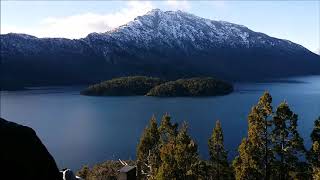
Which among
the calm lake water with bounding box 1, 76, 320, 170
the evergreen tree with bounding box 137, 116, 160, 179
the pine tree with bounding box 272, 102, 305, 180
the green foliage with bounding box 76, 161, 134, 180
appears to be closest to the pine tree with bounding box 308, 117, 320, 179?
the pine tree with bounding box 272, 102, 305, 180

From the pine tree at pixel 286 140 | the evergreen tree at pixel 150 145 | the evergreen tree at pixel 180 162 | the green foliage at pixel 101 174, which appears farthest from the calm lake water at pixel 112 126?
the pine tree at pixel 286 140

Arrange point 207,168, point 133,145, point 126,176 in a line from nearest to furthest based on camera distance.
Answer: point 126,176 → point 207,168 → point 133,145

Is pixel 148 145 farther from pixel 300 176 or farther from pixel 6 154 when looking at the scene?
pixel 6 154

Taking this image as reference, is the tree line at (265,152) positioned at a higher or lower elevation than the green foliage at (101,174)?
higher

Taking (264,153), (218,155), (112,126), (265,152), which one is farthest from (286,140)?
(112,126)

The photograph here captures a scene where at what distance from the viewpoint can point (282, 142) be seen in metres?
43.8

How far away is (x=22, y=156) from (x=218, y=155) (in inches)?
1747

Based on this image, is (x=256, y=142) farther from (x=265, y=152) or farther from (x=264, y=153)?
(x=264, y=153)

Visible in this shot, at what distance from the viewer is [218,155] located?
5262 centimetres

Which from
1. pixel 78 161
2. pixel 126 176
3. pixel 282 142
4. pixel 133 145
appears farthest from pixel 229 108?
pixel 126 176

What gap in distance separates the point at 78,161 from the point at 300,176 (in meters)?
63.1

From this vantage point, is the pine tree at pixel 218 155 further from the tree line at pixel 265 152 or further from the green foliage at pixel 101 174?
the green foliage at pixel 101 174

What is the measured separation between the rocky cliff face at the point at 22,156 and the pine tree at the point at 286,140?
3523cm

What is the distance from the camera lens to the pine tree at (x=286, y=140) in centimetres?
4238
